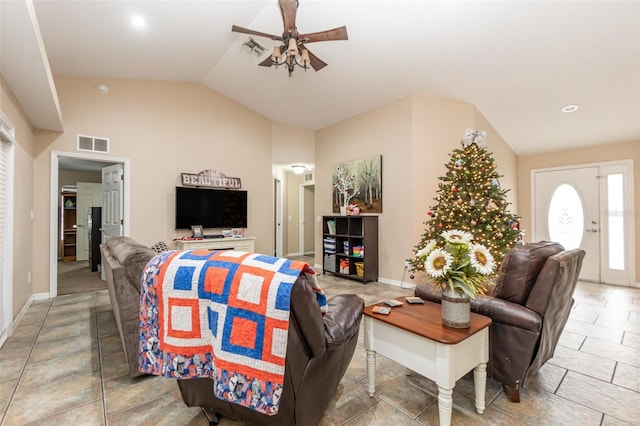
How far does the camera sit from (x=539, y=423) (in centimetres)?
157

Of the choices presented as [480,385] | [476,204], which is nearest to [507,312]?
[480,385]

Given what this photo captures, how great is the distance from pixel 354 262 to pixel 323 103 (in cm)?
287

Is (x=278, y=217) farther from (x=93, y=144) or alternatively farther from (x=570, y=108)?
(x=570, y=108)

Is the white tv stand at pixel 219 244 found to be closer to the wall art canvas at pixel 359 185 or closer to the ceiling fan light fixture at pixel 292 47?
the wall art canvas at pixel 359 185

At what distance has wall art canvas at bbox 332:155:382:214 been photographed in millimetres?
4938

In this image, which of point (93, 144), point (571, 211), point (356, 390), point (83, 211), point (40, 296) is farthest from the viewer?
point (83, 211)

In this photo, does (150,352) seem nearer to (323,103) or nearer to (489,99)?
(323,103)

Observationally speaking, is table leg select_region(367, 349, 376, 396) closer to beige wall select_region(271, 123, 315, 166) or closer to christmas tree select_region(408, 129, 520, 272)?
christmas tree select_region(408, 129, 520, 272)

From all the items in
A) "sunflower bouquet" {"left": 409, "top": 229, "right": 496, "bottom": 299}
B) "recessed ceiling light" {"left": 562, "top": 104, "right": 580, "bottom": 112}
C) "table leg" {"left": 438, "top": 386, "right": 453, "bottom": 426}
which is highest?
"recessed ceiling light" {"left": 562, "top": 104, "right": 580, "bottom": 112}

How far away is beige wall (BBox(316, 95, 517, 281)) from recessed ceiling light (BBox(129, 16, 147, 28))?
3463 millimetres

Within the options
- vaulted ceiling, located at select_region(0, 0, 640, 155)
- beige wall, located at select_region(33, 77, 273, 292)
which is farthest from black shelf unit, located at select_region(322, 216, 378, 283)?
vaulted ceiling, located at select_region(0, 0, 640, 155)

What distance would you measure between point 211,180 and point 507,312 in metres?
4.81

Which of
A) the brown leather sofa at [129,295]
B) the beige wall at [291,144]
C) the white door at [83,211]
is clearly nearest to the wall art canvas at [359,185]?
the beige wall at [291,144]

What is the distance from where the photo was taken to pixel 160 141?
4824 mm
